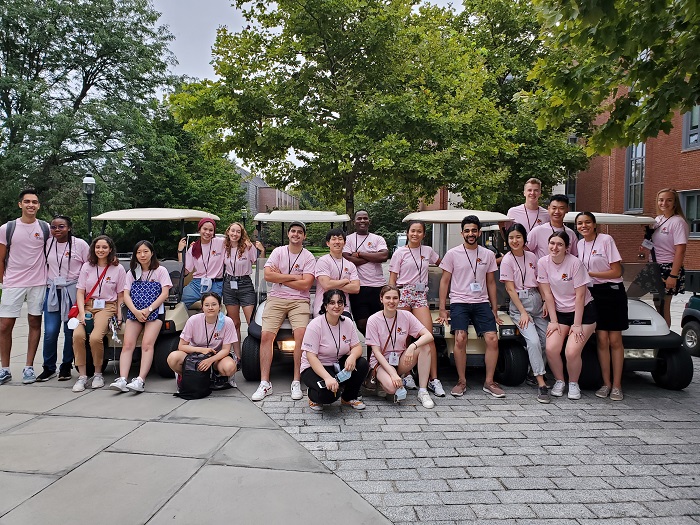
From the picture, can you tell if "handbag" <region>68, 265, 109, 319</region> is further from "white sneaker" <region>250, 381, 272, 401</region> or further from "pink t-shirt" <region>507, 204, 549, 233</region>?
"pink t-shirt" <region>507, 204, 549, 233</region>

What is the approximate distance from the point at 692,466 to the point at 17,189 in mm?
24272

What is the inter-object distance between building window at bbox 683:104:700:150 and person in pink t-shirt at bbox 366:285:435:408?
17897 mm

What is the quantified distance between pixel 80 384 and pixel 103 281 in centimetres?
121

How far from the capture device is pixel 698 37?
4.34m

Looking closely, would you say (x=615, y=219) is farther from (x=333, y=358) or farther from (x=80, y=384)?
(x=80, y=384)

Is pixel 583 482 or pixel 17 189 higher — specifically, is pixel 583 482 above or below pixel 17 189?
below

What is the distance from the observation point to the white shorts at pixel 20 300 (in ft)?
19.9

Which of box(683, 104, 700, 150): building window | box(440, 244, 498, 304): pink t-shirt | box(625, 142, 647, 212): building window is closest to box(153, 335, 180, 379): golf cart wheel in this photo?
box(440, 244, 498, 304): pink t-shirt

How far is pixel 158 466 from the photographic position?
3811 millimetres

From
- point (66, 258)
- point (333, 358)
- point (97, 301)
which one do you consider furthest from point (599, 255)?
point (66, 258)

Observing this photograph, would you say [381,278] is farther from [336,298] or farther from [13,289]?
[13,289]

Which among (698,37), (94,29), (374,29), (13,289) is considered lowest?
(13,289)

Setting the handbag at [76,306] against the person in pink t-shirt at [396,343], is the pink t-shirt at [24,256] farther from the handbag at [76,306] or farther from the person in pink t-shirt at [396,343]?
Result: the person in pink t-shirt at [396,343]

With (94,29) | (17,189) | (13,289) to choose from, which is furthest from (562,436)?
(94,29)
